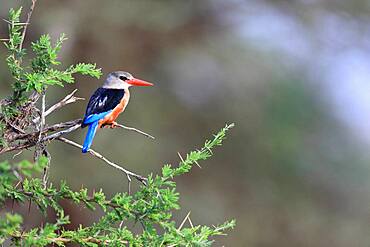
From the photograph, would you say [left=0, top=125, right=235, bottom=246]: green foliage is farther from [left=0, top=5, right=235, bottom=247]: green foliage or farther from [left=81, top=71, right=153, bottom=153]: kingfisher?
[left=81, top=71, right=153, bottom=153]: kingfisher

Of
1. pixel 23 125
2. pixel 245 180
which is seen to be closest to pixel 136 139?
pixel 245 180

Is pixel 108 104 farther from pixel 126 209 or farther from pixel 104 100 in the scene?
pixel 126 209

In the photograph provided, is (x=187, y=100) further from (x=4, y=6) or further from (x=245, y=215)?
(x=4, y=6)

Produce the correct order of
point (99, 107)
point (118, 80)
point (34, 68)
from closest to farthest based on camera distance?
1. point (34, 68)
2. point (99, 107)
3. point (118, 80)

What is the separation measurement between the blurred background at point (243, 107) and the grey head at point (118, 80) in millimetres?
5083

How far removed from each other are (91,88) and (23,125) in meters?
5.99

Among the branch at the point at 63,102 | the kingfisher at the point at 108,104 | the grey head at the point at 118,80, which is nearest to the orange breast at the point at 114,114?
the kingfisher at the point at 108,104

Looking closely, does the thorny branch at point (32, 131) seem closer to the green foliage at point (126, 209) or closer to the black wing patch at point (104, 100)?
the green foliage at point (126, 209)

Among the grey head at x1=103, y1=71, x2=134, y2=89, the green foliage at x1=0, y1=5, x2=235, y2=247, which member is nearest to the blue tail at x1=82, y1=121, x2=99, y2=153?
the green foliage at x1=0, y1=5, x2=235, y2=247

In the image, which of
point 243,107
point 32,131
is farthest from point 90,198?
point 243,107

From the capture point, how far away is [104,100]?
2.71 m

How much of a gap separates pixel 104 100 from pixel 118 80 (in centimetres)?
31

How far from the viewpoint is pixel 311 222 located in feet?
29.7

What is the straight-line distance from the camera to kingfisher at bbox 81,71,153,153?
247cm
